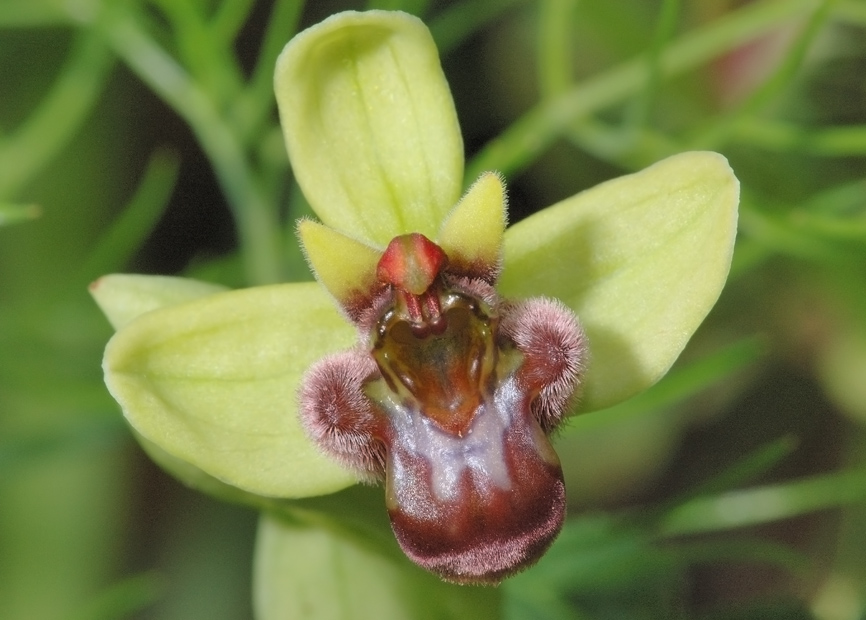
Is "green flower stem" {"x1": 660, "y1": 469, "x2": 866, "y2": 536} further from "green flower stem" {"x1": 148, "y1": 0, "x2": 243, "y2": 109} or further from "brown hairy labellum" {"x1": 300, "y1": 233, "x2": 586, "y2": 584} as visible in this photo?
"green flower stem" {"x1": 148, "y1": 0, "x2": 243, "y2": 109}

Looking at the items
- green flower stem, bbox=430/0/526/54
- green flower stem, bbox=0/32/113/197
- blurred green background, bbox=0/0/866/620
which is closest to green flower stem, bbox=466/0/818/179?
blurred green background, bbox=0/0/866/620

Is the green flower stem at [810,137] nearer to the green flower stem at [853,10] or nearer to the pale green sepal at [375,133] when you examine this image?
the green flower stem at [853,10]

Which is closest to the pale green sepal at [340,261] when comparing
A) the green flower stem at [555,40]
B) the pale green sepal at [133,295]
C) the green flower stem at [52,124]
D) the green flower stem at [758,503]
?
the pale green sepal at [133,295]

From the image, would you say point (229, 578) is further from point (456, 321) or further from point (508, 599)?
point (456, 321)

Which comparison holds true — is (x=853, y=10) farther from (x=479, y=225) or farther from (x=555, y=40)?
(x=479, y=225)

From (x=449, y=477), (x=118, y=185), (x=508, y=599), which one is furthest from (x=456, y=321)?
(x=118, y=185)

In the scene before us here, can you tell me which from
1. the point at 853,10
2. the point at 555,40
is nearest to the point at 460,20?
the point at 555,40
